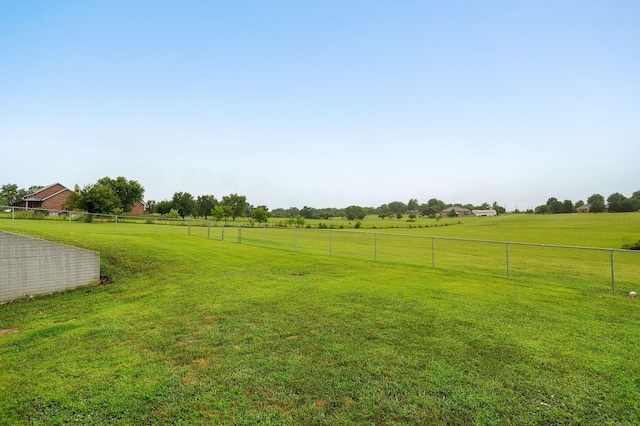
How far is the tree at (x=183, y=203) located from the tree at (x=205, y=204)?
391 centimetres

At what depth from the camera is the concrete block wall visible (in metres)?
7.64

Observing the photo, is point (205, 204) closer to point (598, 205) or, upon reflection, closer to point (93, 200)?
point (93, 200)

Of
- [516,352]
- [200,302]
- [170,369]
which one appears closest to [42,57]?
[200,302]

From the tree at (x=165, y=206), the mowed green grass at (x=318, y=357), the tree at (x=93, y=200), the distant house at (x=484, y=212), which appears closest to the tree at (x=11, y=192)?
the tree at (x=165, y=206)

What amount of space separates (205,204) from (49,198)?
4692cm

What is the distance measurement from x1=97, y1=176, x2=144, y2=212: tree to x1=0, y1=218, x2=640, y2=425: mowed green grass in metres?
75.5

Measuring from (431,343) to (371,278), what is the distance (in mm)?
5631

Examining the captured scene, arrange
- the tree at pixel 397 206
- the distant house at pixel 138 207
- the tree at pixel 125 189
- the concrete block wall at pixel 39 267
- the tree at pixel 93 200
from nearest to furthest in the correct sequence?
the concrete block wall at pixel 39 267
the tree at pixel 93 200
the tree at pixel 125 189
the distant house at pixel 138 207
the tree at pixel 397 206

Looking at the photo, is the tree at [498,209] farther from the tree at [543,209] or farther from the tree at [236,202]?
the tree at [236,202]

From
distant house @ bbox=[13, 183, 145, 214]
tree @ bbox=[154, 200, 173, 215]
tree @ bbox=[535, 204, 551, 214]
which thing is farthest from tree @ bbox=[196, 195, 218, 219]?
tree @ bbox=[535, 204, 551, 214]

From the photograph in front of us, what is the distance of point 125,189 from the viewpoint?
7362cm

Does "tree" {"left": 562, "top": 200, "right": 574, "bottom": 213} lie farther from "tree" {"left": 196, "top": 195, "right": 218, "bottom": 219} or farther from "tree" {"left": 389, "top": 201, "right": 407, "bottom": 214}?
"tree" {"left": 196, "top": 195, "right": 218, "bottom": 219}

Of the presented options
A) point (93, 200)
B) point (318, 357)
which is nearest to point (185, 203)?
point (93, 200)

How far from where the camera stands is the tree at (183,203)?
92.6 metres
